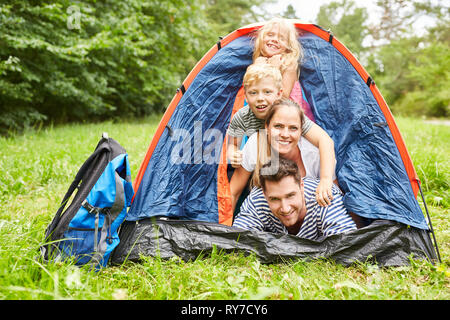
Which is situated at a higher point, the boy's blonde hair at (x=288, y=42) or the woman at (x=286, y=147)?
the boy's blonde hair at (x=288, y=42)

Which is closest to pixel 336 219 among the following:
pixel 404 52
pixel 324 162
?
pixel 324 162

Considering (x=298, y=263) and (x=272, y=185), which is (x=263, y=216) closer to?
(x=272, y=185)

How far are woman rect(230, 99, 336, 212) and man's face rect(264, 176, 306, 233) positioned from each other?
15cm

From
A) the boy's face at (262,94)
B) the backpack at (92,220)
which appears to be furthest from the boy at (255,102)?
the backpack at (92,220)

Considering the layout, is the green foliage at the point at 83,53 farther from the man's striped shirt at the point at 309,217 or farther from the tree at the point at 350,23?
the tree at the point at 350,23

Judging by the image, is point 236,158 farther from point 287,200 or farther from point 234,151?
point 287,200

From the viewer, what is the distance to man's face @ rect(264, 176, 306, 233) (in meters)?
2.00

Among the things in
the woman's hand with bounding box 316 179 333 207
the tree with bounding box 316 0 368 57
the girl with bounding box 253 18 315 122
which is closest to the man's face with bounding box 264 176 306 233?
the woman's hand with bounding box 316 179 333 207

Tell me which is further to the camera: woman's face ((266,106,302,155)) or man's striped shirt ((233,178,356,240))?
woman's face ((266,106,302,155))

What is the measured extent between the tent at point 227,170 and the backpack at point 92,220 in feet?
0.51

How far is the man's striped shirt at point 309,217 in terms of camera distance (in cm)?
191

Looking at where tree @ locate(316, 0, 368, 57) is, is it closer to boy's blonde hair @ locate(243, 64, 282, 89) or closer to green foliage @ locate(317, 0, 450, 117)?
green foliage @ locate(317, 0, 450, 117)

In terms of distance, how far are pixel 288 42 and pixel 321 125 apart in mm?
660
